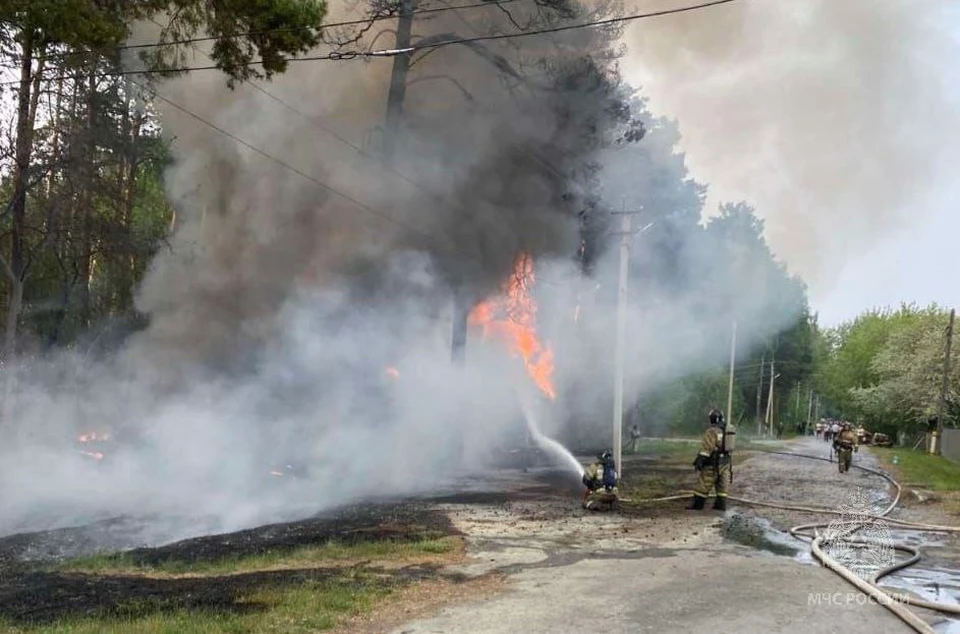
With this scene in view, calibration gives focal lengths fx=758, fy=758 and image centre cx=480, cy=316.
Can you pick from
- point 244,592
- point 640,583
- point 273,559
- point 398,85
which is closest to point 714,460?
point 640,583

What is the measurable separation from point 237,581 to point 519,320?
46.3ft

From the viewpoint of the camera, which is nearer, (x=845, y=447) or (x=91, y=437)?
(x=91, y=437)

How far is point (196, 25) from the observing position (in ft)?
35.8

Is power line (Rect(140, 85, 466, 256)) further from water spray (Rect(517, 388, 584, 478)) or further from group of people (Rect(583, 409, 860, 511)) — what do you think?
group of people (Rect(583, 409, 860, 511))

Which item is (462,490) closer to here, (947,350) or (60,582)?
(60,582)

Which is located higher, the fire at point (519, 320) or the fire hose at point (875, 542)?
the fire at point (519, 320)

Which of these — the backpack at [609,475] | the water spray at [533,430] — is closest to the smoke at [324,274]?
the water spray at [533,430]

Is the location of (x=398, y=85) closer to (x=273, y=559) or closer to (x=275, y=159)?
(x=275, y=159)

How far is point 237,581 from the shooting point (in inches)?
263

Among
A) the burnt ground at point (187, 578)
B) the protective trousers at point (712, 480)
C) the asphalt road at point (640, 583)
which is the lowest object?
the burnt ground at point (187, 578)

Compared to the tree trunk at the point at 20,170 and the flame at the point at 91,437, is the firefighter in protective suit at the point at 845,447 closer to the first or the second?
the flame at the point at 91,437

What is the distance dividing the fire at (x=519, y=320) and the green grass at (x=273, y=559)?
37.3ft

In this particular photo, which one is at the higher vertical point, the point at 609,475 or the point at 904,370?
the point at 904,370

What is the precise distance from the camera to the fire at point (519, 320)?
19750 mm
